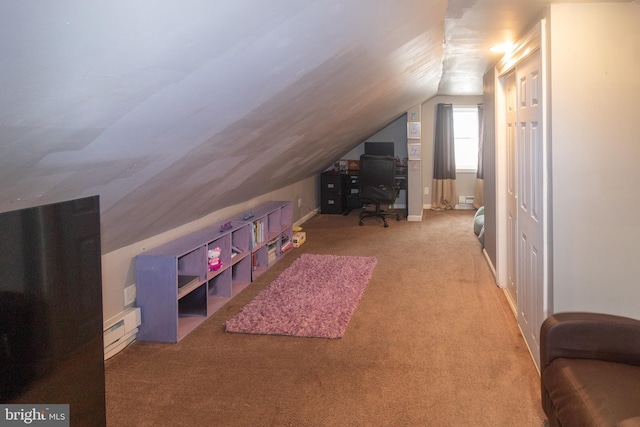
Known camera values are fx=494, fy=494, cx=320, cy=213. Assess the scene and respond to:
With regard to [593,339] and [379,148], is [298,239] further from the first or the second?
[593,339]

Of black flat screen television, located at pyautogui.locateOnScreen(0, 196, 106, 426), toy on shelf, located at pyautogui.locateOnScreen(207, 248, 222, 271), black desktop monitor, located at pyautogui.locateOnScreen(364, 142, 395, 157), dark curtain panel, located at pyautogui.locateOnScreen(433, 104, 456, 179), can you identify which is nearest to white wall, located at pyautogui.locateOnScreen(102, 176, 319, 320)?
toy on shelf, located at pyautogui.locateOnScreen(207, 248, 222, 271)

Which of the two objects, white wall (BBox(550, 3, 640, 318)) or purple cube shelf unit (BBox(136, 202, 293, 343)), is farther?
purple cube shelf unit (BBox(136, 202, 293, 343))

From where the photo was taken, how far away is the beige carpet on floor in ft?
7.37

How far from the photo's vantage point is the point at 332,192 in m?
7.97

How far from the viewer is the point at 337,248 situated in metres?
5.61

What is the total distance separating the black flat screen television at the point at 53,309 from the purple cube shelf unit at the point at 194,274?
5.55 ft

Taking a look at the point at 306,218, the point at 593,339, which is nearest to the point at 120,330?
the point at 593,339

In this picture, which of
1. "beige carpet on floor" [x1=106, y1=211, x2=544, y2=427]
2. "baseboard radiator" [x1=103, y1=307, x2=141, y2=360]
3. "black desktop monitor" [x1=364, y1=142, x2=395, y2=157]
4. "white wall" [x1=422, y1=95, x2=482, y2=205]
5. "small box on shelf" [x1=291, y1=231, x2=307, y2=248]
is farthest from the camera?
"black desktop monitor" [x1=364, y1=142, x2=395, y2=157]

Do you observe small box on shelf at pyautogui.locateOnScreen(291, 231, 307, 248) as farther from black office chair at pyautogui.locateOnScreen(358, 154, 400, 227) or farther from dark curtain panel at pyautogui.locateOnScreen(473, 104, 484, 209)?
dark curtain panel at pyautogui.locateOnScreen(473, 104, 484, 209)

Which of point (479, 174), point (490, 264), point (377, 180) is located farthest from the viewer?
point (479, 174)

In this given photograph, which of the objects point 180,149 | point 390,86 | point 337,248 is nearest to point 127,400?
point 180,149

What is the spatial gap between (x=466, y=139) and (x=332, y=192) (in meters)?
2.55

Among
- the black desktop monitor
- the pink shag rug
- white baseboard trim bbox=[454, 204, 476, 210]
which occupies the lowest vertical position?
the pink shag rug

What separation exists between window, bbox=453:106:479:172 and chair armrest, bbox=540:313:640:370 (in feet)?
22.1
